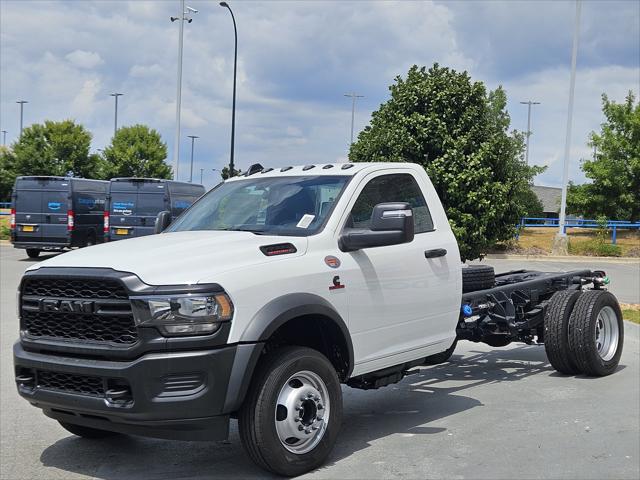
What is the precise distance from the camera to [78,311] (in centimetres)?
449

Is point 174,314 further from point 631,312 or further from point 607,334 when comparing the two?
point 631,312

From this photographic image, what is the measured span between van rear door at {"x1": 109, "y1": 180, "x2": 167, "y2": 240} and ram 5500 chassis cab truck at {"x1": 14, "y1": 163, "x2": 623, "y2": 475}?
16.2 metres

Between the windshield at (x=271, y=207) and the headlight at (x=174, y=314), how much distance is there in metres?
1.20

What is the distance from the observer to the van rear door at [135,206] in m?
22.4

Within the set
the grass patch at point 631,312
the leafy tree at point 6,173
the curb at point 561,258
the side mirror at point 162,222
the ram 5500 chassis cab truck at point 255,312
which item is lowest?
the curb at point 561,258

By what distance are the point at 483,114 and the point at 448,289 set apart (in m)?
14.0

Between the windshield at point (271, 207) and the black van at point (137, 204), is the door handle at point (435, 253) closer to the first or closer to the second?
the windshield at point (271, 207)

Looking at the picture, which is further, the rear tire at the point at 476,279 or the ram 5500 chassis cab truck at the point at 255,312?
the rear tire at the point at 476,279

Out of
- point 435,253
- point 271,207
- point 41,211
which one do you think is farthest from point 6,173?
point 435,253

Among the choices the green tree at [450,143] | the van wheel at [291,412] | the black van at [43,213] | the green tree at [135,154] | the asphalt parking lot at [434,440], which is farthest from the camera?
the green tree at [135,154]

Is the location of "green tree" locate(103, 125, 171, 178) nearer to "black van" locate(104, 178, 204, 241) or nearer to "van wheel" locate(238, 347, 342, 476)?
"black van" locate(104, 178, 204, 241)

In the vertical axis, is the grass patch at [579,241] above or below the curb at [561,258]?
above

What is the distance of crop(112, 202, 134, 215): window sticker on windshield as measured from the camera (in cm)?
2252

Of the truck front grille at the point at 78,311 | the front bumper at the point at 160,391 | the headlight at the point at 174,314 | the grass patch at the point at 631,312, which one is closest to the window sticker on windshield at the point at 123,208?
the grass patch at the point at 631,312
